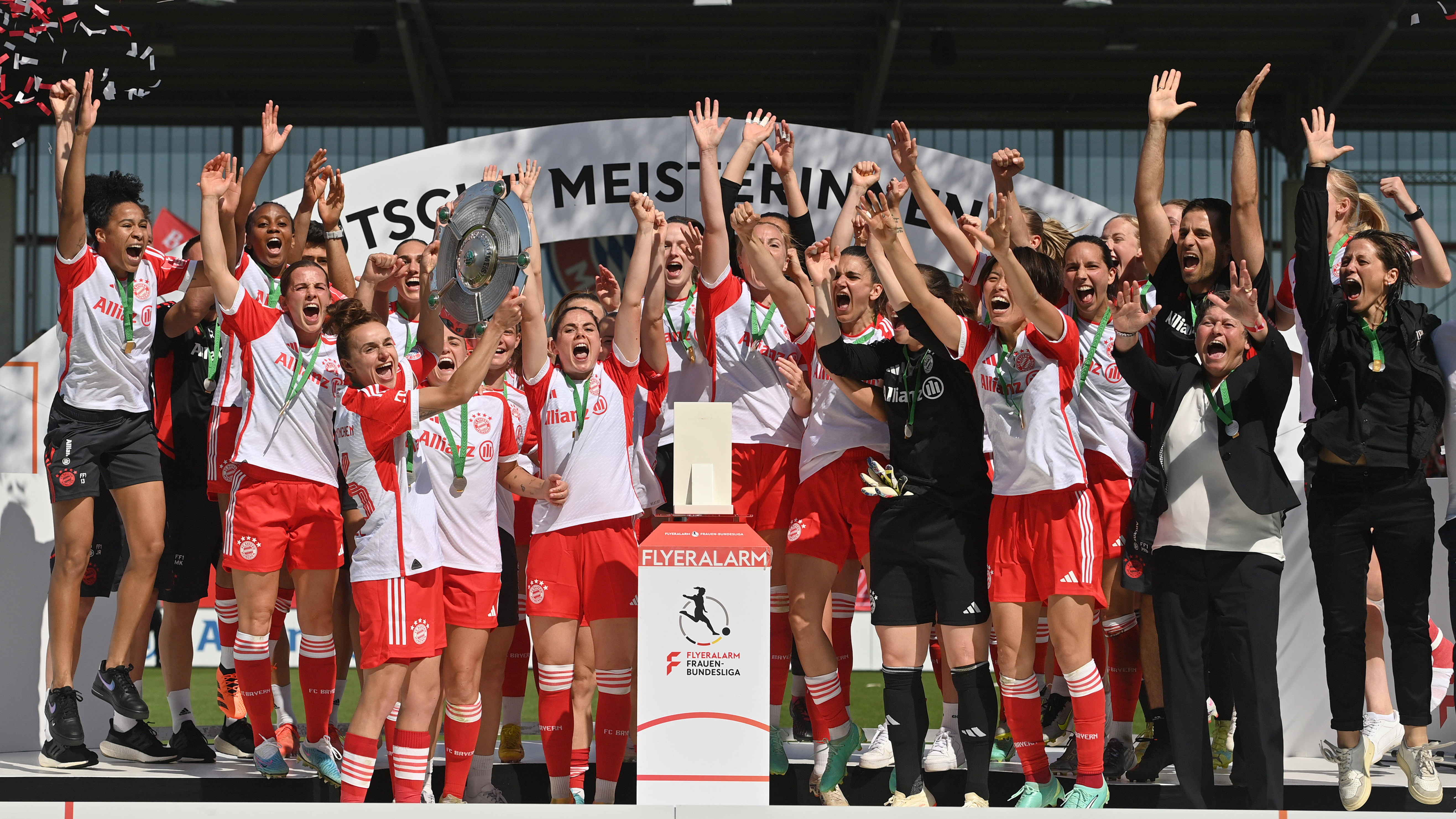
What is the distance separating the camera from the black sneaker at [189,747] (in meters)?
5.54

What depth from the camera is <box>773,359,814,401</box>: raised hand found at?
5195 millimetres

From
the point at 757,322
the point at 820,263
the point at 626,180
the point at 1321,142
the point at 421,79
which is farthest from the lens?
the point at 421,79

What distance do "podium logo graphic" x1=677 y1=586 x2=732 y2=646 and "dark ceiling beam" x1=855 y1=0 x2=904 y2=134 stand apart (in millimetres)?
10315

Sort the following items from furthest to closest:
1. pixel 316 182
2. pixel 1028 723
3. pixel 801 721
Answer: pixel 801 721 < pixel 316 182 < pixel 1028 723

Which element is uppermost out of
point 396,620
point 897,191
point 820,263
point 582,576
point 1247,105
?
point 1247,105

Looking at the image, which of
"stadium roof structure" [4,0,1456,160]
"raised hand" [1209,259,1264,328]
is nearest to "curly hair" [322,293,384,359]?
"raised hand" [1209,259,1264,328]

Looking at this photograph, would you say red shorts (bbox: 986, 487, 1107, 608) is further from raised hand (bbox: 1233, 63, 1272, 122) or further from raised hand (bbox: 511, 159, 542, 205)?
raised hand (bbox: 511, 159, 542, 205)

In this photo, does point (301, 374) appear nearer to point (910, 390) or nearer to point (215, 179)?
point (215, 179)

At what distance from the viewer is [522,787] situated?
17.8 feet

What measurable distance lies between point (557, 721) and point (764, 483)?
4.50ft

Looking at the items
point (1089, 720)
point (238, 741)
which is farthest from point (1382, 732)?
point (238, 741)

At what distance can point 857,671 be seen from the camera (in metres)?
10.9

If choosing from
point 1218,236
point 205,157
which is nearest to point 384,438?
point 1218,236

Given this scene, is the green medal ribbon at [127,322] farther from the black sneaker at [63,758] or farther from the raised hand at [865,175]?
the raised hand at [865,175]
